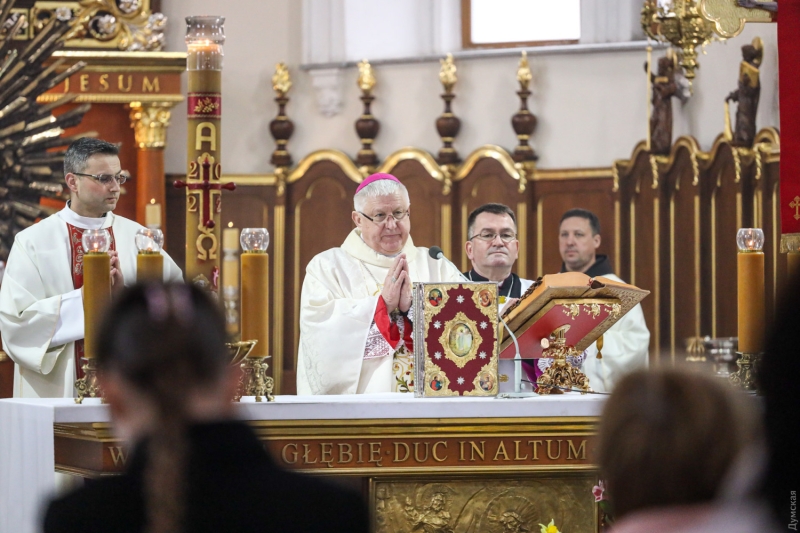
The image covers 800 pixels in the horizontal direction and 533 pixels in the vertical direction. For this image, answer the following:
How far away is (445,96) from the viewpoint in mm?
9195

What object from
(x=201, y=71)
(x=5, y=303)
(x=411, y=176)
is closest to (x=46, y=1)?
(x=411, y=176)

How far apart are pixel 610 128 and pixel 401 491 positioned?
17.7ft

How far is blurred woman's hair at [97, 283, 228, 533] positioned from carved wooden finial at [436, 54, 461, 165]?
7488mm

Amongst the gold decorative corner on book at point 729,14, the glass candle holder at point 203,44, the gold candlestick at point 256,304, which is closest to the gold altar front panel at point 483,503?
the gold candlestick at point 256,304

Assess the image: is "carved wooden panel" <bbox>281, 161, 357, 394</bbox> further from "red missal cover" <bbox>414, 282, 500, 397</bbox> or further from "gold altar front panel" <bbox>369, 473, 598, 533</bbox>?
"gold altar front panel" <bbox>369, 473, 598, 533</bbox>

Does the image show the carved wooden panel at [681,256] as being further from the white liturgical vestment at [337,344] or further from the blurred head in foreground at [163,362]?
the blurred head in foreground at [163,362]

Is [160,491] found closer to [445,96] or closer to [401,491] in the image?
[401,491]

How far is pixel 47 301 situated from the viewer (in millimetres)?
5078

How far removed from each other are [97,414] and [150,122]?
214 inches

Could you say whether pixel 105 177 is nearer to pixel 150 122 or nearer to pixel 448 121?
pixel 150 122

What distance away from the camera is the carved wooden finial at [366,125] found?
Result: 9352 millimetres

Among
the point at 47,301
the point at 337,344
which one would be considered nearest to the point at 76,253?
the point at 47,301

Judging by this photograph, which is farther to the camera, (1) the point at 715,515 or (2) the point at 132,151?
(2) the point at 132,151

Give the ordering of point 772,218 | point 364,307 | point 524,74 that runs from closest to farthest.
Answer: point 364,307, point 772,218, point 524,74
